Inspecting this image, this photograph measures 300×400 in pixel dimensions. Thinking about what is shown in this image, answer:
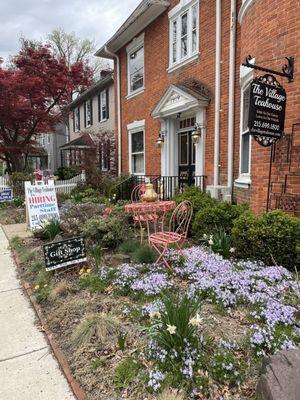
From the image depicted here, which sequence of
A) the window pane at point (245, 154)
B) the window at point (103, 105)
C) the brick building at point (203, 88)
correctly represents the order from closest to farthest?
the brick building at point (203, 88)
the window pane at point (245, 154)
the window at point (103, 105)

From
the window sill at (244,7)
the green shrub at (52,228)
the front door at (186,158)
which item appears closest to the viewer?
the window sill at (244,7)

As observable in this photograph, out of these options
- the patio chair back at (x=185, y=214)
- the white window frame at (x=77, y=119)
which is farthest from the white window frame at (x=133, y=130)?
the white window frame at (x=77, y=119)

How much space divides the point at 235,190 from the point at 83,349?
16.9ft

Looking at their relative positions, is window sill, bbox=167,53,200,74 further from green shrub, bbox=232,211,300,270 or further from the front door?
green shrub, bbox=232,211,300,270

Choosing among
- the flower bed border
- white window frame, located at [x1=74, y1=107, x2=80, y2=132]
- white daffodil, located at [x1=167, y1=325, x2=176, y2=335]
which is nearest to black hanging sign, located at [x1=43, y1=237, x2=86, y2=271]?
the flower bed border

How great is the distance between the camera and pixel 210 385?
2.20 metres

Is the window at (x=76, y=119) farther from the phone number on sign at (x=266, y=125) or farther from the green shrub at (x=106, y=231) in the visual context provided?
the phone number on sign at (x=266, y=125)

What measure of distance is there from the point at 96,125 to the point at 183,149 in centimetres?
1035

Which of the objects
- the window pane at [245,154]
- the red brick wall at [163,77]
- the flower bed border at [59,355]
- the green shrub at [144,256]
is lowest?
the flower bed border at [59,355]

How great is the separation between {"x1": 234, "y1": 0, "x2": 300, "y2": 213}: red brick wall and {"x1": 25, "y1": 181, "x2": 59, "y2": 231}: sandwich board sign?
15.5 feet

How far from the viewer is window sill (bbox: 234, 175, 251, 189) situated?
6.11m

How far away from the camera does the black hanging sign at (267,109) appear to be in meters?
4.31

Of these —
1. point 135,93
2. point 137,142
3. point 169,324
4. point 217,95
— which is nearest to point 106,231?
point 169,324

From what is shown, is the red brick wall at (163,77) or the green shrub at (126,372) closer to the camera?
the green shrub at (126,372)
